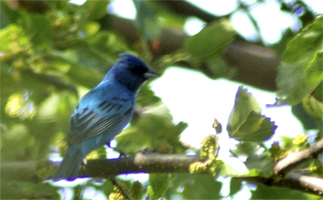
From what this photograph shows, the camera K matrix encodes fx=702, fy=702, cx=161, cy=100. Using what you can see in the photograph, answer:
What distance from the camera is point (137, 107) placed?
11.7ft

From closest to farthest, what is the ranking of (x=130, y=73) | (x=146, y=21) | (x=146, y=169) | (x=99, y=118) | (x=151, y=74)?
→ (x=146, y=169), (x=146, y=21), (x=99, y=118), (x=151, y=74), (x=130, y=73)

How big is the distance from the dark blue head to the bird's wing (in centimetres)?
48

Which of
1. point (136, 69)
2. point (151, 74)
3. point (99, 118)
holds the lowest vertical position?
point (99, 118)

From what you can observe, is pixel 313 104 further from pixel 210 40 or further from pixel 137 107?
pixel 137 107

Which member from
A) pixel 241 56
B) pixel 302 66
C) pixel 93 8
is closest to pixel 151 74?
pixel 241 56

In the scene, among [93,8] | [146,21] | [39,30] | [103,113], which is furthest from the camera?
[103,113]

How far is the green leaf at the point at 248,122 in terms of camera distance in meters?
2.50

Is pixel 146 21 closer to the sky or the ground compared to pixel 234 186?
closer to the sky

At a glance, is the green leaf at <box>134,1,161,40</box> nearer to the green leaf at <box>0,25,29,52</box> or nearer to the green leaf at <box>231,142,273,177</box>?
the green leaf at <box>0,25,29,52</box>

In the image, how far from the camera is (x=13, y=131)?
8.43ft

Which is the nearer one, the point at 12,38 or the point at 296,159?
the point at 296,159

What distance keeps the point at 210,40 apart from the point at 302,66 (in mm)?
479

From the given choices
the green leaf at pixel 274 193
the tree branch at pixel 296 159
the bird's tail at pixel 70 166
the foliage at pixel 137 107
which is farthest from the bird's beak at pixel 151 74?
the tree branch at pixel 296 159

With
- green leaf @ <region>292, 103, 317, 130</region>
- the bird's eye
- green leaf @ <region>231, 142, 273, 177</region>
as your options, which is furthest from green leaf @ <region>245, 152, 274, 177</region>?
the bird's eye
